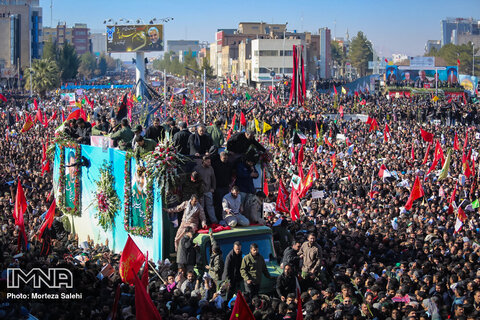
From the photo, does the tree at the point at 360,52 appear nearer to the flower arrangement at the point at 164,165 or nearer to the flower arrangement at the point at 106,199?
the flower arrangement at the point at 106,199

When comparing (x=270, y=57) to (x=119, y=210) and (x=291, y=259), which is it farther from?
(x=291, y=259)

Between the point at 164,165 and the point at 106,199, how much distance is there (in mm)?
2970

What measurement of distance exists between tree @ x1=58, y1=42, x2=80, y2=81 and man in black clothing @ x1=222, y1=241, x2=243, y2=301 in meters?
103

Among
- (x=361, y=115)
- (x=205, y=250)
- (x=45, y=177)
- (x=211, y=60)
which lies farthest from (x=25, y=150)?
(x=211, y=60)

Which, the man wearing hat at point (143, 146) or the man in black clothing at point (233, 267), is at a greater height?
the man wearing hat at point (143, 146)

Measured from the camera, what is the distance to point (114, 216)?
1451cm

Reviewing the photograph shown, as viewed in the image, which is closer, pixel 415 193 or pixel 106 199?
pixel 106 199

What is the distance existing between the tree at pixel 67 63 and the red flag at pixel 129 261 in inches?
4036

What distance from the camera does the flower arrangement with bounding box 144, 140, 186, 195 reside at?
40.2 feet

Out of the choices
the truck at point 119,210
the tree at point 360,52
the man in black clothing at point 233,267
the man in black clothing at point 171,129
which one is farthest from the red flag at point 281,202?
the tree at point 360,52

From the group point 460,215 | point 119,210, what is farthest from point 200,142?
point 460,215

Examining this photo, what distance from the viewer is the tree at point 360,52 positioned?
143 meters

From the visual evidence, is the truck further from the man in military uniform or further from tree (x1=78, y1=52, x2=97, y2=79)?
tree (x1=78, y1=52, x2=97, y2=79)

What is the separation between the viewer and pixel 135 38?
9088 centimetres
